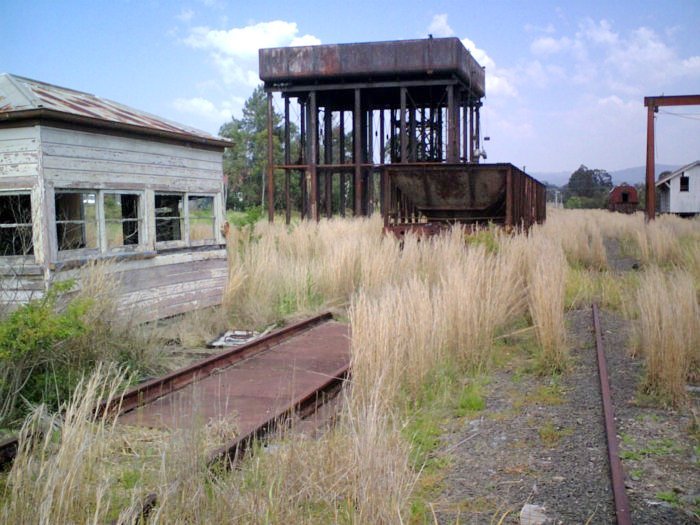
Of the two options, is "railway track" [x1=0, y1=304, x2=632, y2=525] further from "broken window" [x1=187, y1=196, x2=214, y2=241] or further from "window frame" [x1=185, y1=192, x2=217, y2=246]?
"broken window" [x1=187, y1=196, x2=214, y2=241]

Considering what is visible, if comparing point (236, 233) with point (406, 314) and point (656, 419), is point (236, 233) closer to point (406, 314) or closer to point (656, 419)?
point (406, 314)

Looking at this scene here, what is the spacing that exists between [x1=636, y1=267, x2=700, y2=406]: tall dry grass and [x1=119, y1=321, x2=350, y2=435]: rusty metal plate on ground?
101 inches

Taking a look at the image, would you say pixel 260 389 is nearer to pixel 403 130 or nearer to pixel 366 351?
pixel 366 351

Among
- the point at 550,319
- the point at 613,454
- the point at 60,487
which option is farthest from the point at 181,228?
the point at 60,487

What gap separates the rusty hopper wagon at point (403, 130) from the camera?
16328 millimetres

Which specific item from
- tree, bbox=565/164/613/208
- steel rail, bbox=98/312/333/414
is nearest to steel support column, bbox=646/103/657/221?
steel rail, bbox=98/312/333/414

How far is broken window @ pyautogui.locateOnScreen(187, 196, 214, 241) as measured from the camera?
33.0ft

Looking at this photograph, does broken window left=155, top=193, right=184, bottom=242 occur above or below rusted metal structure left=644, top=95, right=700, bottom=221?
below

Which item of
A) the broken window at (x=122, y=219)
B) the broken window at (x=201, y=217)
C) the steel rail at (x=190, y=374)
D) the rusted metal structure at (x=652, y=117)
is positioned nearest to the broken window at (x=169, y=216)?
the broken window at (x=201, y=217)

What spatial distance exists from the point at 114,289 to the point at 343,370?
2.50m

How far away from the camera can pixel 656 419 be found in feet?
17.2

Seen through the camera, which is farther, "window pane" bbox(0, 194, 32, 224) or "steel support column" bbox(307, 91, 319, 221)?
"steel support column" bbox(307, 91, 319, 221)

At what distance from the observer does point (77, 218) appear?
27.1 ft

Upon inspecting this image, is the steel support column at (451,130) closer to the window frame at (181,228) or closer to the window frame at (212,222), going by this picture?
the window frame at (212,222)
